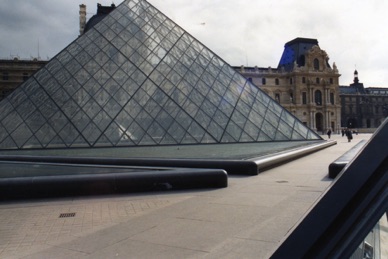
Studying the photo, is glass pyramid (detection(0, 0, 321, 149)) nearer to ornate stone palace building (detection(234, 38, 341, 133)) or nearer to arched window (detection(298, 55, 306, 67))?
ornate stone palace building (detection(234, 38, 341, 133))

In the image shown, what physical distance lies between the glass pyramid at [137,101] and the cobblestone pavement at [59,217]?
463 inches

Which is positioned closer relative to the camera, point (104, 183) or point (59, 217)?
point (59, 217)

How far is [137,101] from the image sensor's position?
1970cm

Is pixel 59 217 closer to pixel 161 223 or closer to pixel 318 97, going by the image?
pixel 161 223

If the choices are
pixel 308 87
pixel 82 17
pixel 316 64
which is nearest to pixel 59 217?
pixel 82 17

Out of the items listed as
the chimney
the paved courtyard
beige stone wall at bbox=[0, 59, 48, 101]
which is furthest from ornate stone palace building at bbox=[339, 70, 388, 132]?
the paved courtyard

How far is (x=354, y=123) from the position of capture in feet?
308

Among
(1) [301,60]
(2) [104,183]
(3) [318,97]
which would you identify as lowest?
(2) [104,183]

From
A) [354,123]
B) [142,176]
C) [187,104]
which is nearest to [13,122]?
[187,104]

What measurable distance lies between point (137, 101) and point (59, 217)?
14.8 meters

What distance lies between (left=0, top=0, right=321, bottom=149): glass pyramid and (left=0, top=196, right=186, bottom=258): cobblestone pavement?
1175 cm

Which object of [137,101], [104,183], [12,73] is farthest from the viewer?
[12,73]

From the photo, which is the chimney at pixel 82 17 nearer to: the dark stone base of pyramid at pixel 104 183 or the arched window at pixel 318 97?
the arched window at pixel 318 97

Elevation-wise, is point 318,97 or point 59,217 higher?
point 318,97
